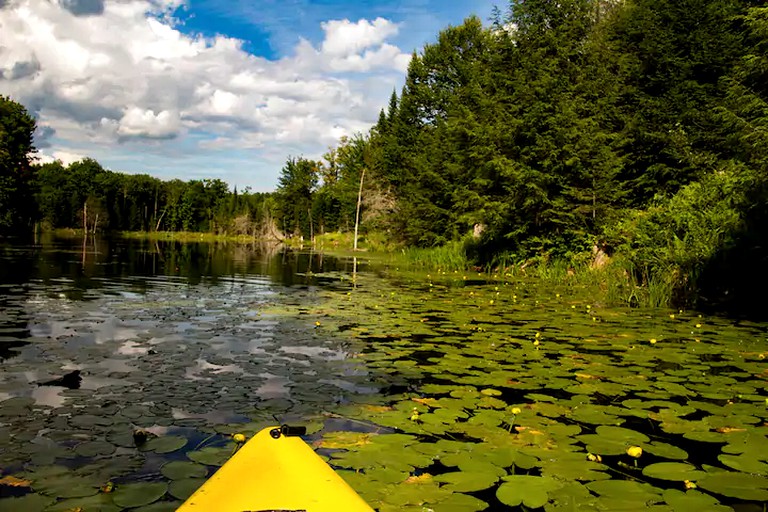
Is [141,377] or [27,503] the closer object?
[27,503]

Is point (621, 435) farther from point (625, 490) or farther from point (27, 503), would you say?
point (27, 503)

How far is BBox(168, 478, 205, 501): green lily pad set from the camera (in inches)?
98.3

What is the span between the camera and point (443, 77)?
35250mm

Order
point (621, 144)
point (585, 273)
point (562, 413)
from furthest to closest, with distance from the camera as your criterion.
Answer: point (621, 144)
point (585, 273)
point (562, 413)

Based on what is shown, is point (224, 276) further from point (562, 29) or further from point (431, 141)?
point (431, 141)

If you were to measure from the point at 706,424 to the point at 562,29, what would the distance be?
58.5ft

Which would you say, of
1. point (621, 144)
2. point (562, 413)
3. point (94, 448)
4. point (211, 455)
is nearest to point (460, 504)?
point (211, 455)

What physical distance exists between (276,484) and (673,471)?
2.33 m

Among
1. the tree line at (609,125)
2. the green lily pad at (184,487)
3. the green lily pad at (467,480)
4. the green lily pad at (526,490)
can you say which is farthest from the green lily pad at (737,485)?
the tree line at (609,125)

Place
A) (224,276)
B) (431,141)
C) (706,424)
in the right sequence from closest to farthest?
(706,424) → (224,276) → (431,141)

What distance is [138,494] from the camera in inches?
98.7

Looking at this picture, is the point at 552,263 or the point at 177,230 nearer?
the point at 552,263

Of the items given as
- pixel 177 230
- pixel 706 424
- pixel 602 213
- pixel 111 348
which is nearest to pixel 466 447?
pixel 706 424

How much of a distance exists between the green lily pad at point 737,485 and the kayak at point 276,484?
200 cm
